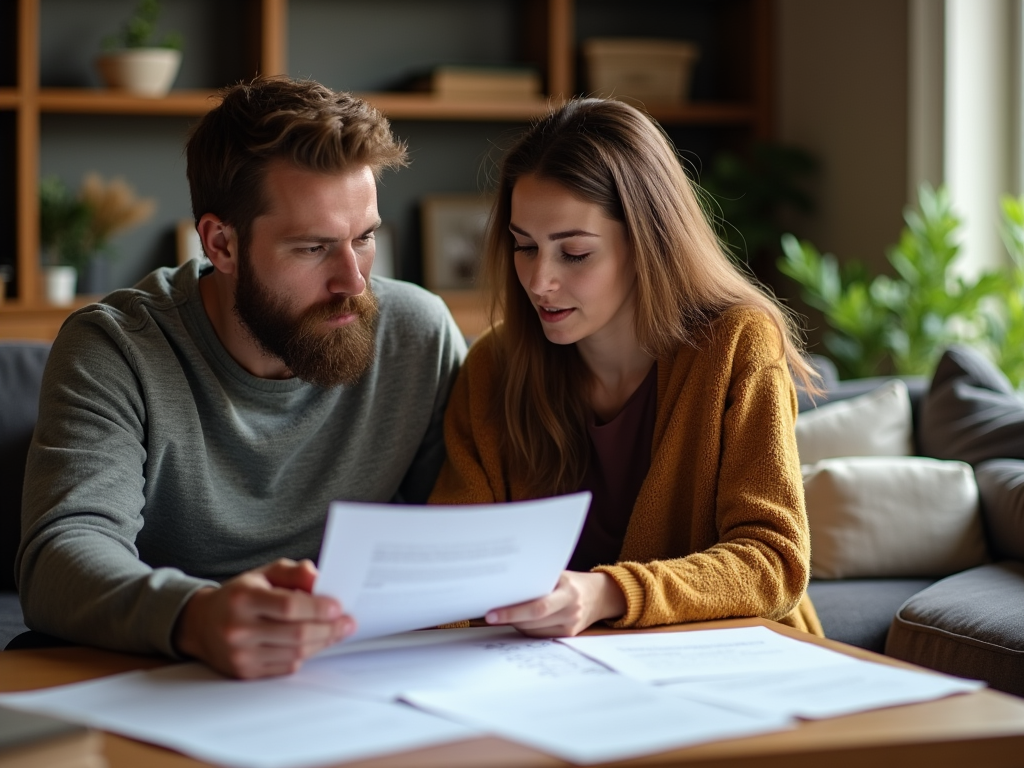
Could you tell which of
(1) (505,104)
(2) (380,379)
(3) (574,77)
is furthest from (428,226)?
(2) (380,379)

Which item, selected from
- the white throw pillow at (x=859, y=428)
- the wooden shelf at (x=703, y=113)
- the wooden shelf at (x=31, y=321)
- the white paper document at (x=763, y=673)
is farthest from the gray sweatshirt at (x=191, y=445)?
the wooden shelf at (x=703, y=113)

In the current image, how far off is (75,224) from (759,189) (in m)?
2.18

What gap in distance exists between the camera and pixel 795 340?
75.2 inches

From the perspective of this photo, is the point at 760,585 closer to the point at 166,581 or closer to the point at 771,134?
the point at 166,581

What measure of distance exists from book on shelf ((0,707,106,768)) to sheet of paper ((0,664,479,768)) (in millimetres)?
88

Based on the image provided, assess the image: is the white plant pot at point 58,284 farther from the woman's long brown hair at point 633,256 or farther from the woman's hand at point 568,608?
the woman's hand at point 568,608

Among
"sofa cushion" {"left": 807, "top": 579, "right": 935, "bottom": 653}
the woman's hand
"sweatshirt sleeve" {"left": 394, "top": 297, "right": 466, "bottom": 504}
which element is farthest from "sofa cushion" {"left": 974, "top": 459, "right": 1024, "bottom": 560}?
the woman's hand

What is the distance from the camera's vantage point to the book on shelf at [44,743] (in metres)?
0.79

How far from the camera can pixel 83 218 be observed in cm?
370

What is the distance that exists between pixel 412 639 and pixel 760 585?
424 mm

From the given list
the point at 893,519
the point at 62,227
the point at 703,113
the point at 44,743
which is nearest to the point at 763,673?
the point at 44,743

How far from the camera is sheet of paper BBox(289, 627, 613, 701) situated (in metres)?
1.05

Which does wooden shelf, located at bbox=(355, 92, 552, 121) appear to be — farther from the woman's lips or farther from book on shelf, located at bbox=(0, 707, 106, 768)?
book on shelf, located at bbox=(0, 707, 106, 768)

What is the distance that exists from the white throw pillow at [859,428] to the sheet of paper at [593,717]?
5.02 feet
